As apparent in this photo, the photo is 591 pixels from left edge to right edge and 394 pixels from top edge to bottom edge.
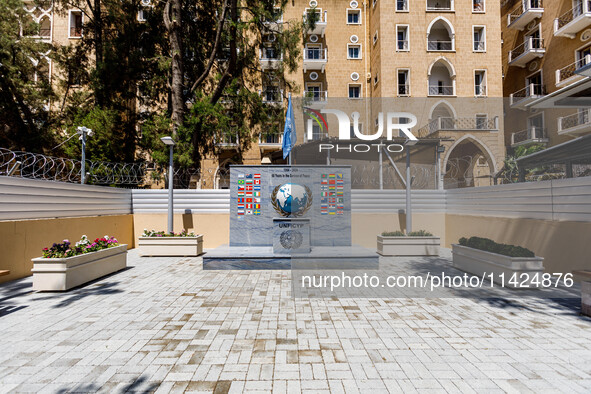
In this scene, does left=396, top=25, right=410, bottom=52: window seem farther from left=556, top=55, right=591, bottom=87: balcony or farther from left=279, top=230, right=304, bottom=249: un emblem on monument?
left=279, top=230, right=304, bottom=249: un emblem on monument

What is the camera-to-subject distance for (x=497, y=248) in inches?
305

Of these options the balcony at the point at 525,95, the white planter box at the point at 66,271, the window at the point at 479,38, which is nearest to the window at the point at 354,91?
the window at the point at 479,38

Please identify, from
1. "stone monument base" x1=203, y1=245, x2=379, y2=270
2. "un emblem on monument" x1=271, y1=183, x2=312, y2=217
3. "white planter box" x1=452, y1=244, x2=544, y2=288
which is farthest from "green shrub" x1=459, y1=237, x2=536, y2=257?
"un emblem on monument" x1=271, y1=183, x2=312, y2=217

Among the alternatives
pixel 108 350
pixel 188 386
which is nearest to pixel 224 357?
pixel 188 386

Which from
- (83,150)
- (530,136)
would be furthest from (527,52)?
(83,150)

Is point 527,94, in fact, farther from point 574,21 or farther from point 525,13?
point 525,13

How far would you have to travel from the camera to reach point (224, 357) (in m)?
4.00

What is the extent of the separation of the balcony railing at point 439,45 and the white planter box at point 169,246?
1052 inches

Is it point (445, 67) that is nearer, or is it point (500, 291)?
point (500, 291)

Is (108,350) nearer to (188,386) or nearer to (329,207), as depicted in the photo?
(188,386)

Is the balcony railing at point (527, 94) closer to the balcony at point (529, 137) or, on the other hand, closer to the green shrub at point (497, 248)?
the balcony at point (529, 137)

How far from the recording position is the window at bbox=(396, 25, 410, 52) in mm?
27219

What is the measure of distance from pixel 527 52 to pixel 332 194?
94.0 ft

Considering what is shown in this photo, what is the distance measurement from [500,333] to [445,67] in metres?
29.3
